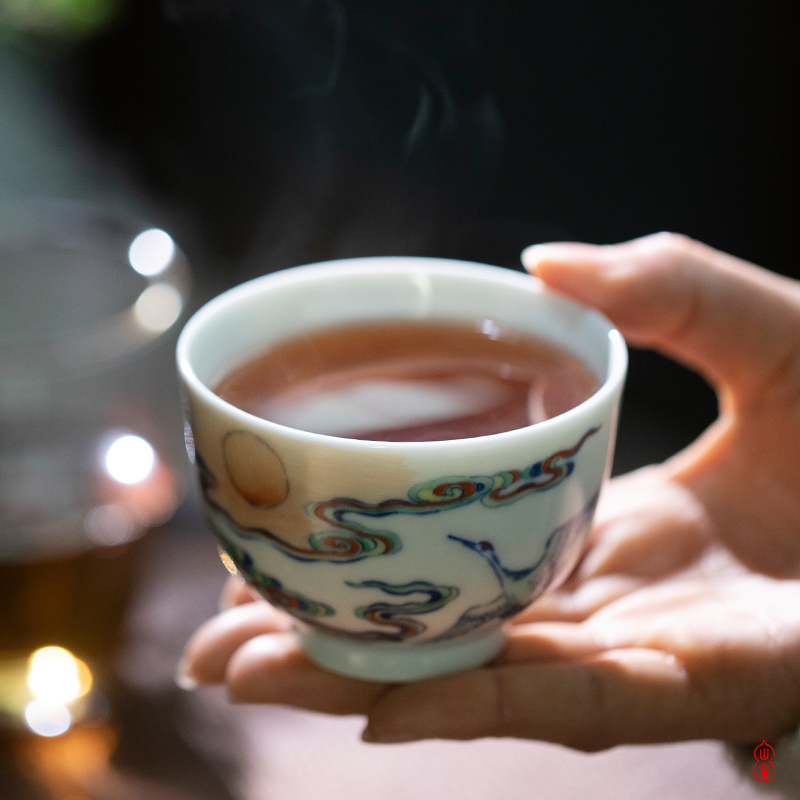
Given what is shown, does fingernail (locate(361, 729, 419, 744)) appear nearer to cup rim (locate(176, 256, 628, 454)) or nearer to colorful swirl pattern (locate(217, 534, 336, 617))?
colorful swirl pattern (locate(217, 534, 336, 617))

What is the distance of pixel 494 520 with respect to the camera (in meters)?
0.61

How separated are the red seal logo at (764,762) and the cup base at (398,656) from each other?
0.25 meters

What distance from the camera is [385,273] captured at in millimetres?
884

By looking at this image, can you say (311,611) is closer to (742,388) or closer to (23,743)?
(23,743)

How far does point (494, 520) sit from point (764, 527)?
1.80ft

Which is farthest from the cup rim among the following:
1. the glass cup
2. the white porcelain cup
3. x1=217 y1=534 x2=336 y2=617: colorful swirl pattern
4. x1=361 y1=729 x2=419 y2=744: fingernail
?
the glass cup

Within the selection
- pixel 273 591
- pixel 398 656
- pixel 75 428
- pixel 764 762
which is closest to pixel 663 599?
pixel 764 762

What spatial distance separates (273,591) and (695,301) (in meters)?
0.57

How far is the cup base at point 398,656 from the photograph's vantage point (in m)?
0.76

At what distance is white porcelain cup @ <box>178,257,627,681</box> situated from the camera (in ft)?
1.93

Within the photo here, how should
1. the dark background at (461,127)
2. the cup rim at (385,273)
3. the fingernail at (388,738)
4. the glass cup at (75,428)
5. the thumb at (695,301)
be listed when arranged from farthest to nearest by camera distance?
1. the dark background at (461,127)
2. the glass cup at (75,428)
3. the thumb at (695,301)
4. the fingernail at (388,738)
5. the cup rim at (385,273)

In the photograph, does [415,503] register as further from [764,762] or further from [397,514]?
[764,762]

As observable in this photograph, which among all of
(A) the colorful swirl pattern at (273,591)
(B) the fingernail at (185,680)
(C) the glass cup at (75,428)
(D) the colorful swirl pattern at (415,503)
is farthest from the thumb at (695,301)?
(C) the glass cup at (75,428)

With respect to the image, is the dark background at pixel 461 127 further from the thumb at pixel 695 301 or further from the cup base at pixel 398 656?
the cup base at pixel 398 656
